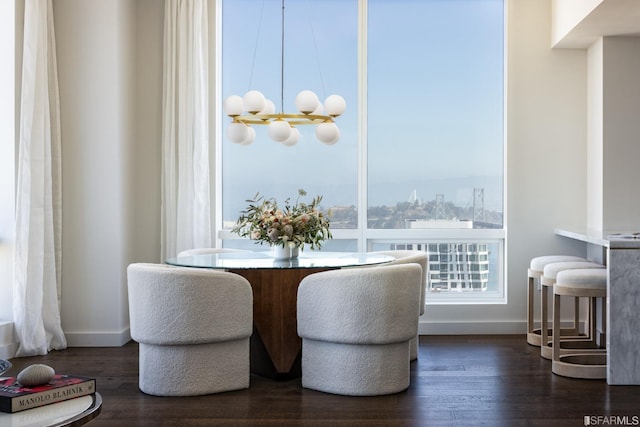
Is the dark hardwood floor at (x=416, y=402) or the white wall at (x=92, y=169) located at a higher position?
the white wall at (x=92, y=169)

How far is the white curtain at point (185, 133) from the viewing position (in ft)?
19.5

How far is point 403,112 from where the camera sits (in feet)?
20.5

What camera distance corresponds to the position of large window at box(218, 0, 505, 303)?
6.24 meters

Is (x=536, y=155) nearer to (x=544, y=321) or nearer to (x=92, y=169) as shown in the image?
(x=544, y=321)

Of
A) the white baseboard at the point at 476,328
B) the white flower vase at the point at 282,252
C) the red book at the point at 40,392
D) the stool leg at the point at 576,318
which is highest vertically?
the white flower vase at the point at 282,252

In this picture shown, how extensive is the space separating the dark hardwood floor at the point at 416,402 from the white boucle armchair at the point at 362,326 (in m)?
0.09

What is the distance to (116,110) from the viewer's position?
5594 millimetres

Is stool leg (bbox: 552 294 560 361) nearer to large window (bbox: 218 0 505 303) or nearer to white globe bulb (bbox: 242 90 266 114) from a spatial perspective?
large window (bbox: 218 0 505 303)

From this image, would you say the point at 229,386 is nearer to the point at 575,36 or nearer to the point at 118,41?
the point at 118,41

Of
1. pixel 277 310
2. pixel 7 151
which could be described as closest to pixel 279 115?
pixel 277 310

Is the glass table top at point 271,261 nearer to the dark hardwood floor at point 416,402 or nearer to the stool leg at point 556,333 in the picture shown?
the dark hardwood floor at point 416,402

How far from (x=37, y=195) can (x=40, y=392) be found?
10.7 feet

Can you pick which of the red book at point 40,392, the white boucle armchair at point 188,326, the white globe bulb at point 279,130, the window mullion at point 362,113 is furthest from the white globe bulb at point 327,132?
the red book at point 40,392

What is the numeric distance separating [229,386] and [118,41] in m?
2.85
